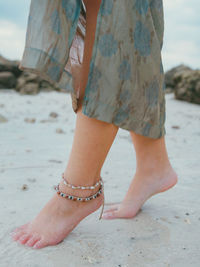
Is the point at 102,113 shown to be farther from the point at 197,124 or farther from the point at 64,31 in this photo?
the point at 197,124

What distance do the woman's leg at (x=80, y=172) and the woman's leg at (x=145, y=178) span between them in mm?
218

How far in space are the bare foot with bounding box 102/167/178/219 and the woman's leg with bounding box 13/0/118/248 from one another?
200 mm

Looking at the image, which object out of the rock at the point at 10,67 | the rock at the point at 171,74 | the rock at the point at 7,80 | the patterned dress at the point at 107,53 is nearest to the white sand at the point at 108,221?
the patterned dress at the point at 107,53

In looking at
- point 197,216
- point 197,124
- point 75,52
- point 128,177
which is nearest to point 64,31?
point 75,52

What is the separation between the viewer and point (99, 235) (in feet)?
3.92

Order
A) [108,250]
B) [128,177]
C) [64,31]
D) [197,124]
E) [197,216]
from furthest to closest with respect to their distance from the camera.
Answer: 1. [197,124]
2. [128,177]
3. [197,216]
4. [108,250]
5. [64,31]

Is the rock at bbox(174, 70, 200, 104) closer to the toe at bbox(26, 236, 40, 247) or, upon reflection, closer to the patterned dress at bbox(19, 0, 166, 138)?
the patterned dress at bbox(19, 0, 166, 138)

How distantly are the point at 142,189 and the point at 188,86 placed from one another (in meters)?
6.71

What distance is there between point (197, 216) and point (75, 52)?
90cm

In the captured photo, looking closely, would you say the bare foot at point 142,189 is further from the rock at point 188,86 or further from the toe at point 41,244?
the rock at point 188,86

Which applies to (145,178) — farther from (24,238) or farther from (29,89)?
(29,89)

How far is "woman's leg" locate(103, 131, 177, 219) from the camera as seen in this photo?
1.35m

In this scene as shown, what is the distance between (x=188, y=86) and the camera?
7633 mm

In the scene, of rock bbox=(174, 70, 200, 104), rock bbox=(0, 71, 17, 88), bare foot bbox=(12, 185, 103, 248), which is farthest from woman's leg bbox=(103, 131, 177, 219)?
rock bbox=(0, 71, 17, 88)
